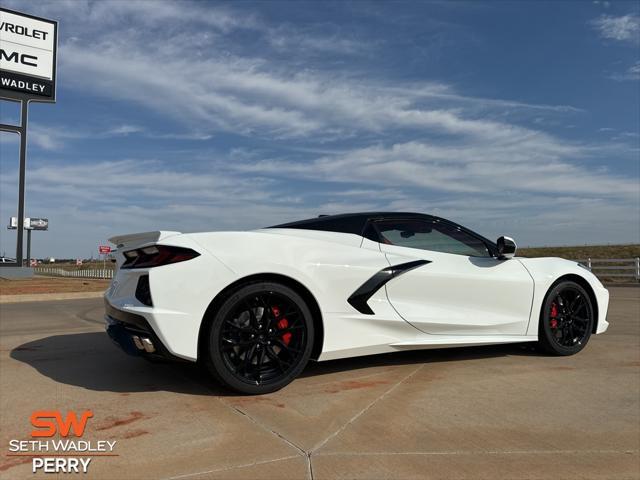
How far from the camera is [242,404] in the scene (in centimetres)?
313

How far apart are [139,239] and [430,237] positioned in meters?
2.35

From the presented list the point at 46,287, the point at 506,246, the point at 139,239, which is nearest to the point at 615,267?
the point at 506,246

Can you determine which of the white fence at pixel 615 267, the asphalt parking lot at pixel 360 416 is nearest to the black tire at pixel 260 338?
the asphalt parking lot at pixel 360 416

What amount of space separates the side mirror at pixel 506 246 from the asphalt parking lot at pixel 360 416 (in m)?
0.97

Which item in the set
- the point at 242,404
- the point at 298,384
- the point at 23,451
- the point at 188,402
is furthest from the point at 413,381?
the point at 23,451

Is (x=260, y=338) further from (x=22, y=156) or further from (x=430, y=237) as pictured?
(x=22, y=156)

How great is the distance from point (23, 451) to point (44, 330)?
4.65m

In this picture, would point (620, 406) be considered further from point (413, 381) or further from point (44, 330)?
point (44, 330)

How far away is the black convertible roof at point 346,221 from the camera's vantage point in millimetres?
3961

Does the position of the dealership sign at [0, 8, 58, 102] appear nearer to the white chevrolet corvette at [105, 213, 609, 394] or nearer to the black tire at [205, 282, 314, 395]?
the white chevrolet corvette at [105, 213, 609, 394]

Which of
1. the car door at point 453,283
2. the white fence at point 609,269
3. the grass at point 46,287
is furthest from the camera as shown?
the white fence at point 609,269

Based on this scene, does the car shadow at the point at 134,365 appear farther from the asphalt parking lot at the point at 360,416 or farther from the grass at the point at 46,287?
the grass at the point at 46,287

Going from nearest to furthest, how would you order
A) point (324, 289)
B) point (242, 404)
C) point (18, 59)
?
point (242, 404) → point (324, 289) → point (18, 59)

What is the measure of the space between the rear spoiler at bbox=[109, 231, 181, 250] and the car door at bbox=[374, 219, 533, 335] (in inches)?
65.3
